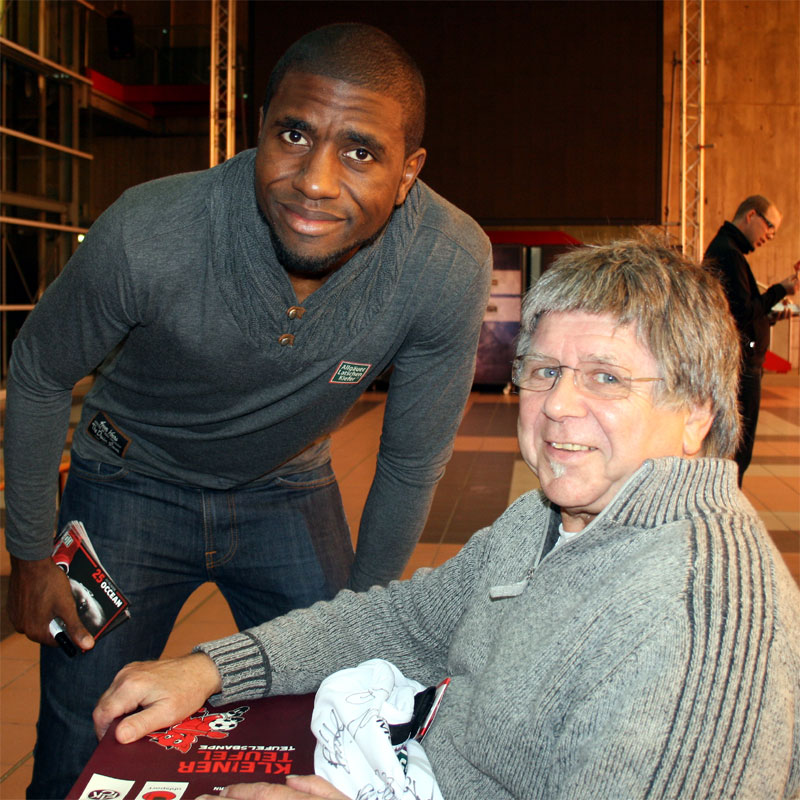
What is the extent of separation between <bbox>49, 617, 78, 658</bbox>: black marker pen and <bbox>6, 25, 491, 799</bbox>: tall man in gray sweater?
0.07 feet

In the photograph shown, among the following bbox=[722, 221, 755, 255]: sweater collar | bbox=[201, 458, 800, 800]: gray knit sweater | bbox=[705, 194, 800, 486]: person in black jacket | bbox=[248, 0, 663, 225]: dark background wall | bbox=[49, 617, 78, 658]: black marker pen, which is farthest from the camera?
bbox=[248, 0, 663, 225]: dark background wall

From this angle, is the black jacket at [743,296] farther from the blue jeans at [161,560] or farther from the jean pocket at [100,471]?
the jean pocket at [100,471]

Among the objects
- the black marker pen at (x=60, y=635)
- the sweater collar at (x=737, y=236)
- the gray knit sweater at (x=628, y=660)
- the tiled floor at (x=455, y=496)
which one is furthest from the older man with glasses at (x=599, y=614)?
the sweater collar at (x=737, y=236)

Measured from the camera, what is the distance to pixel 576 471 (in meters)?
1.33

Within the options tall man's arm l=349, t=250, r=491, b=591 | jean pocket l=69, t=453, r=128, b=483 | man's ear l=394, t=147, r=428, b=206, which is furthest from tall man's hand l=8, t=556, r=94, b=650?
man's ear l=394, t=147, r=428, b=206

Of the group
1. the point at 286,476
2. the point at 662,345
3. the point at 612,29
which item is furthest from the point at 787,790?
the point at 612,29

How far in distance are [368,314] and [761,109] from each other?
15.3m

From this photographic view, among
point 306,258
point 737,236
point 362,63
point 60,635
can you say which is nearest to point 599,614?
point 306,258

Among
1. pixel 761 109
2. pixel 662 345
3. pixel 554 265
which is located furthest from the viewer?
pixel 761 109

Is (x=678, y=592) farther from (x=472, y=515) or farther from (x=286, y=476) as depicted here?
(x=472, y=515)

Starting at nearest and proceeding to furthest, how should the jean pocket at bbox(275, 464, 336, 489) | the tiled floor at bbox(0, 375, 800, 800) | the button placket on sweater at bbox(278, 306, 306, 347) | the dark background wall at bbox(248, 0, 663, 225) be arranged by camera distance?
the button placket on sweater at bbox(278, 306, 306, 347) → the jean pocket at bbox(275, 464, 336, 489) → the tiled floor at bbox(0, 375, 800, 800) → the dark background wall at bbox(248, 0, 663, 225)

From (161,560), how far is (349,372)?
0.58 meters

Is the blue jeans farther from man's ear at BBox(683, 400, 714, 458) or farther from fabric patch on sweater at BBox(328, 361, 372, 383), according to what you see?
man's ear at BBox(683, 400, 714, 458)

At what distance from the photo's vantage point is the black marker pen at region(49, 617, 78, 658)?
1.86 m
